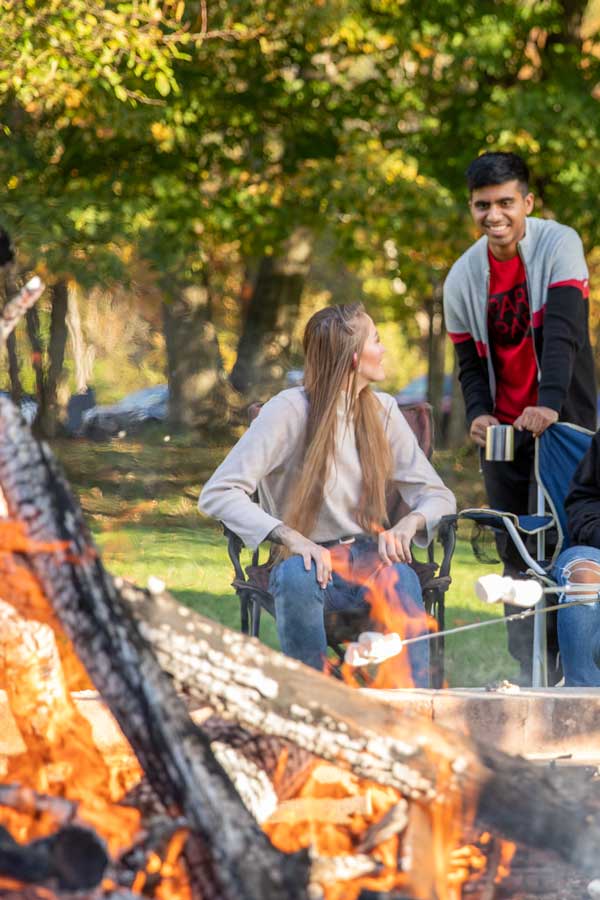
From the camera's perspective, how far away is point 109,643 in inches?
100

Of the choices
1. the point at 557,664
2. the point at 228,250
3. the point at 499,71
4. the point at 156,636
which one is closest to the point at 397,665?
the point at 557,664

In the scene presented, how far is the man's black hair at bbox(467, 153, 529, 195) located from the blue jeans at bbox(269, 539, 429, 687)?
144 centimetres

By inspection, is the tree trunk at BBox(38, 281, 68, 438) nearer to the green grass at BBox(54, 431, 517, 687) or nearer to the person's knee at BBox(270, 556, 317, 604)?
the green grass at BBox(54, 431, 517, 687)

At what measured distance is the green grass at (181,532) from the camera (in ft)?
19.9

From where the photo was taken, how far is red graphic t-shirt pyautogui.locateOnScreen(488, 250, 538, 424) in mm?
4734

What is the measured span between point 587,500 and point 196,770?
6.75 ft

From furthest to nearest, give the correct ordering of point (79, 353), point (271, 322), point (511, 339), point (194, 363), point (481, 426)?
1. point (79, 353)
2. point (194, 363)
3. point (271, 322)
4. point (511, 339)
5. point (481, 426)

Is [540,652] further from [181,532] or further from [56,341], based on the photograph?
[56,341]

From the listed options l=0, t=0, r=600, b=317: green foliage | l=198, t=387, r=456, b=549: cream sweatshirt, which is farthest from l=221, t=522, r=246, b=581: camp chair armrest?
l=0, t=0, r=600, b=317: green foliage

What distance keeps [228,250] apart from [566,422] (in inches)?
540

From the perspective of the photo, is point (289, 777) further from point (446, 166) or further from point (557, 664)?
point (446, 166)

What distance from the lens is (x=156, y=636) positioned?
2592 mm

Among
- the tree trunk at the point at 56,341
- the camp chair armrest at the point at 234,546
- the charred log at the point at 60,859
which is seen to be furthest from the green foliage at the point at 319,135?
the charred log at the point at 60,859

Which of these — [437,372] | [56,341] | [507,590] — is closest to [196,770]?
[507,590]
